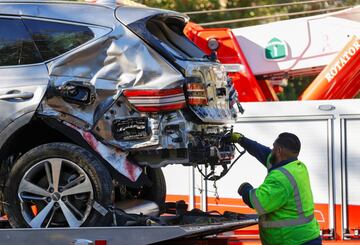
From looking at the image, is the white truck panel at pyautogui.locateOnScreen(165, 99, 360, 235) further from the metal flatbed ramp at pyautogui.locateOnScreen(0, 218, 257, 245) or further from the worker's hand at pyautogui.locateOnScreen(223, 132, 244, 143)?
the metal flatbed ramp at pyautogui.locateOnScreen(0, 218, 257, 245)

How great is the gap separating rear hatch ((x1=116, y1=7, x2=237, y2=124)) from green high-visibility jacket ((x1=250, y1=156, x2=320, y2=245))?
65 centimetres

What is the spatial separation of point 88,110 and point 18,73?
575 mm

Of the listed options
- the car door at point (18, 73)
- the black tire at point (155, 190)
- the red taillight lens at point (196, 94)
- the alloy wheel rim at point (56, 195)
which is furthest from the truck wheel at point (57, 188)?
the black tire at point (155, 190)

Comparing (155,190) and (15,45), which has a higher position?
(15,45)

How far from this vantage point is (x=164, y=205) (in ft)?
25.3

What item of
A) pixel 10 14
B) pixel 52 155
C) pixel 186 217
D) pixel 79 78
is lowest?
pixel 186 217

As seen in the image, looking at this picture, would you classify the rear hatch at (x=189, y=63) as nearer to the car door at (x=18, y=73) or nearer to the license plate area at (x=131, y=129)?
the license plate area at (x=131, y=129)

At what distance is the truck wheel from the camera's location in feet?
21.1

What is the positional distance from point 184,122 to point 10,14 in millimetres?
1504

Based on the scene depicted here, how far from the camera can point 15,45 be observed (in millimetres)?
6738

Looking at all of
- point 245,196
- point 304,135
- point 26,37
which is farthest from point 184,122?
point 304,135

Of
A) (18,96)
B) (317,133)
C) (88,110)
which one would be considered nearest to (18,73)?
(18,96)

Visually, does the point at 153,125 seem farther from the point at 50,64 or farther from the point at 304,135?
the point at 304,135

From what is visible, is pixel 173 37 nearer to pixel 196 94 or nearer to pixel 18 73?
pixel 196 94
